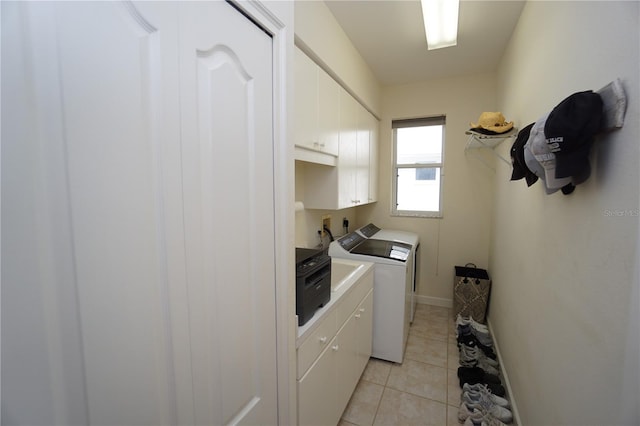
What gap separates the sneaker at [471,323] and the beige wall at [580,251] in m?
0.84

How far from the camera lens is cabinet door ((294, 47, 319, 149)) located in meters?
1.53

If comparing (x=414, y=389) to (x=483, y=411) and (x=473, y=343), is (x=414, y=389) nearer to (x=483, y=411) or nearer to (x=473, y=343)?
(x=483, y=411)

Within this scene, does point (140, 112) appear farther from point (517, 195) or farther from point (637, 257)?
point (517, 195)

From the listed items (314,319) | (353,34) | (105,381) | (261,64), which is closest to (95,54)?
(261,64)

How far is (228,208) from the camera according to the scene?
2.49 ft

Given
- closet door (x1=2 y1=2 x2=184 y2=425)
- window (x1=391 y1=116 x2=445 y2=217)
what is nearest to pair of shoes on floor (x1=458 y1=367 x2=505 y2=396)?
window (x1=391 y1=116 x2=445 y2=217)

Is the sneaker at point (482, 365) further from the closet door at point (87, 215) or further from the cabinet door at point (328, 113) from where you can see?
the closet door at point (87, 215)

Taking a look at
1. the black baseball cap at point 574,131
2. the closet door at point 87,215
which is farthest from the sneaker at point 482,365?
the closet door at point 87,215

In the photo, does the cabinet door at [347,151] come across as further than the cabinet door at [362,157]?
No

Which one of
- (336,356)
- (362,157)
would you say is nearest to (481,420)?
(336,356)

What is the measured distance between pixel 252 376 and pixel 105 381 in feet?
1.52

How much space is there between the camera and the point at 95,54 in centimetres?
47

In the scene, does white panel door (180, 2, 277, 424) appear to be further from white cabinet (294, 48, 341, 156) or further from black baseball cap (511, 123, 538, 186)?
black baseball cap (511, 123, 538, 186)

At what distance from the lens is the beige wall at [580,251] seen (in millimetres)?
732
